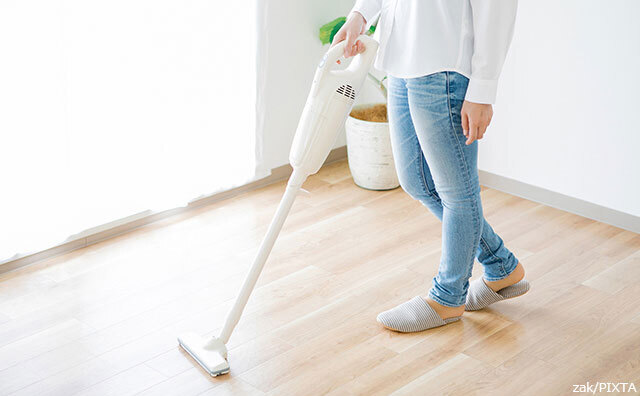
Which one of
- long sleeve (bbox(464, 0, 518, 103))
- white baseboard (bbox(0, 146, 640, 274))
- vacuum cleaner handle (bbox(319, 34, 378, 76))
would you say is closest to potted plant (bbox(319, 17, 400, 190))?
white baseboard (bbox(0, 146, 640, 274))

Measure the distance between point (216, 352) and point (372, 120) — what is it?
1.38 meters

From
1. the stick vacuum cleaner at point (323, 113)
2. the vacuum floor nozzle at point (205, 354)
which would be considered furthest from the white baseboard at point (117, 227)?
the stick vacuum cleaner at point (323, 113)

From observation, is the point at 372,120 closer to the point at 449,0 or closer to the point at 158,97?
the point at 158,97

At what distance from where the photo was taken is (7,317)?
208 cm

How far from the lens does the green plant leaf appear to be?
292 cm

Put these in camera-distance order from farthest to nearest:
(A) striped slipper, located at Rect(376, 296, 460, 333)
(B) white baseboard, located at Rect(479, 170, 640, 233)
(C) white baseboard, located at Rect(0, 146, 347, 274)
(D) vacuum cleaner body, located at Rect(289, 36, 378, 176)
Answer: (B) white baseboard, located at Rect(479, 170, 640, 233), (C) white baseboard, located at Rect(0, 146, 347, 274), (A) striped slipper, located at Rect(376, 296, 460, 333), (D) vacuum cleaner body, located at Rect(289, 36, 378, 176)

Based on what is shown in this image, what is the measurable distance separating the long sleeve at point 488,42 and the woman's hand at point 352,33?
0.87 ft

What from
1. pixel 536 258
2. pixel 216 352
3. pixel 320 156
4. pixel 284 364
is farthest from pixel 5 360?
pixel 536 258

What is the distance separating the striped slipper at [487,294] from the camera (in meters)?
2.08

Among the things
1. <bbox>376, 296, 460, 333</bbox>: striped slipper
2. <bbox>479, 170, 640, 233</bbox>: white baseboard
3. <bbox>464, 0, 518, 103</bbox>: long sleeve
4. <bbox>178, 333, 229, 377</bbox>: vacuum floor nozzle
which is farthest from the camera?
<bbox>479, 170, 640, 233</bbox>: white baseboard

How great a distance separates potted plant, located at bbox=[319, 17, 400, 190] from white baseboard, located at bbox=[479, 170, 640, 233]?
A: 385mm

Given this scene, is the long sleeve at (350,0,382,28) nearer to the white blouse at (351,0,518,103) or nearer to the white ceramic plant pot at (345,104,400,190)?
the white blouse at (351,0,518,103)

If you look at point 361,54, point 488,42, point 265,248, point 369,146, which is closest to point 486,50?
point 488,42

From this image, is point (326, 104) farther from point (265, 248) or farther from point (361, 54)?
point (265, 248)
